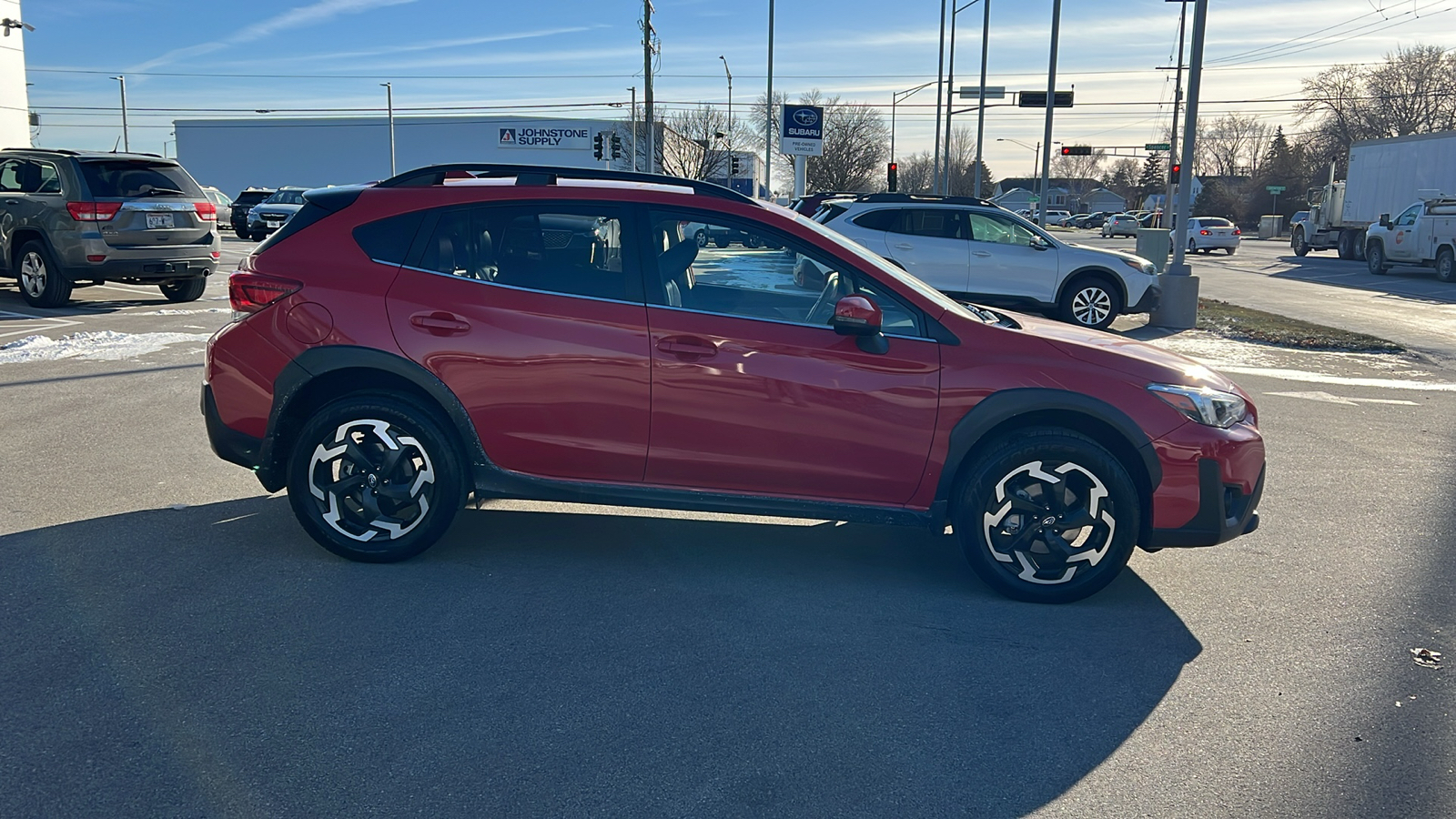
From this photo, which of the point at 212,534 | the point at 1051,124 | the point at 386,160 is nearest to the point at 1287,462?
the point at 212,534

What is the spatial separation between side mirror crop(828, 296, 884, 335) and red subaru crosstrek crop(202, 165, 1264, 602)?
13mm

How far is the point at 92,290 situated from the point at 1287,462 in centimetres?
1633

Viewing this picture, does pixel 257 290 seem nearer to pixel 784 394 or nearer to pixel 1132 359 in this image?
pixel 784 394

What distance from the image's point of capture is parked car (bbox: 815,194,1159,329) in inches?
580

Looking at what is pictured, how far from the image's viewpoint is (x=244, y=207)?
38.2 m

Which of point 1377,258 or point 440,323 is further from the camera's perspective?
point 1377,258

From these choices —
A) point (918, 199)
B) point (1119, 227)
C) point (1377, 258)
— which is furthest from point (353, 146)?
point (918, 199)

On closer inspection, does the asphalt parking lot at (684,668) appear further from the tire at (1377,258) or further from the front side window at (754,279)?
the tire at (1377,258)

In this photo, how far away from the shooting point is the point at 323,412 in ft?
16.0

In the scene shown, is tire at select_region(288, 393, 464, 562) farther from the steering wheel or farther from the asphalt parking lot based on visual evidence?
the steering wheel

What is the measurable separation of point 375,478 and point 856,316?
2258mm

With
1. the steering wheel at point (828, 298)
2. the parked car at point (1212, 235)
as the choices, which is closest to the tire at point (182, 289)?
the steering wheel at point (828, 298)

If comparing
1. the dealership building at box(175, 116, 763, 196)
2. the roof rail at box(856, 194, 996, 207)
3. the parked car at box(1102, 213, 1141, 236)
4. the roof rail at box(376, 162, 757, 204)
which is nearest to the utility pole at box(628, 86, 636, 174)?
the dealership building at box(175, 116, 763, 196)

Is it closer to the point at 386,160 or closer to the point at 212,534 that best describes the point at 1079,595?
the point at 212,534
